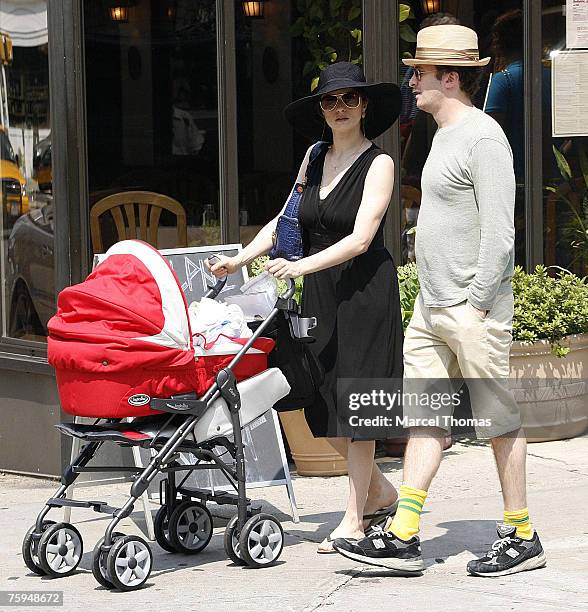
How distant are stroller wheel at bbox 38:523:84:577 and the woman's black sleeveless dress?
3.54ft

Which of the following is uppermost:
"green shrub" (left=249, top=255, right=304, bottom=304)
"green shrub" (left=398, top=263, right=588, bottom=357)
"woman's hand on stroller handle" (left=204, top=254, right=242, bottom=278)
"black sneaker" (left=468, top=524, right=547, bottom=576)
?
"woman's hand on stroller handle" (left=204, top=254, right=242, bottom=278)

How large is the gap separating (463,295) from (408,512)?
835 millimetres

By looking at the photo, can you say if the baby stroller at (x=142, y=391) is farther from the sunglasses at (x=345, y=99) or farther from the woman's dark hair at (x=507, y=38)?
the woman's dark hair at (x=507, y=38)

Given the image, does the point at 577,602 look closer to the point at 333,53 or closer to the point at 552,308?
the point at 552,308

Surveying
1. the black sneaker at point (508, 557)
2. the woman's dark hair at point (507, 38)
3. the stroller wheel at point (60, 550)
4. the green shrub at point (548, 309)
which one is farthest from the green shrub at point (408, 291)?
the stroller wheel at point (60, 550)

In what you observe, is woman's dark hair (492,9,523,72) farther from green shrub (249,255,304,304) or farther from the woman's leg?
the woman's leg

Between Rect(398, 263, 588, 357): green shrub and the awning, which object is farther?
Rect(398, 263, 588, 357): green shrub

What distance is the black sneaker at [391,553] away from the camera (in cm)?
493

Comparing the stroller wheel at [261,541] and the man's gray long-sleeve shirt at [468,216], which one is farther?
the stroller wheel at [261,541]

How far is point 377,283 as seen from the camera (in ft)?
17.3

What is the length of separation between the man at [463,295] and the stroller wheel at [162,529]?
29.0 inches

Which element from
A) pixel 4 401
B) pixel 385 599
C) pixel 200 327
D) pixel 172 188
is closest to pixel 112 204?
pixel 172 188

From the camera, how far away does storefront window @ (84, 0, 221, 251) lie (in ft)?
23.2

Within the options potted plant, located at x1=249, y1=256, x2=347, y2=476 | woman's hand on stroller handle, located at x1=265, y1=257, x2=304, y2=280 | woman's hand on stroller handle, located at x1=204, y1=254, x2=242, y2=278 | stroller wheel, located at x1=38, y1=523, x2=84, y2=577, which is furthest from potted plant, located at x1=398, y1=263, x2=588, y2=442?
stroller wheel, located at x1=38, y1=523, x2=84, y2=577
